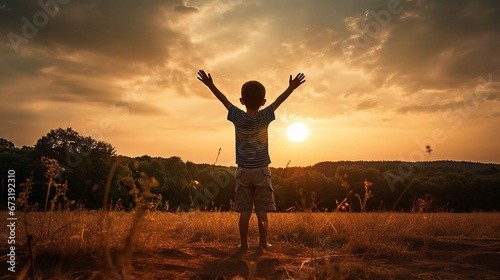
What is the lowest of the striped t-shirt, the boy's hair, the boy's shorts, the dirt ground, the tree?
the dirt ground

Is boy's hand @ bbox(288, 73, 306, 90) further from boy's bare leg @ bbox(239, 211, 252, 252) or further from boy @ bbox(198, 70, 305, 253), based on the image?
boy's bare leg @ bbox(239, 211, 252, 252)

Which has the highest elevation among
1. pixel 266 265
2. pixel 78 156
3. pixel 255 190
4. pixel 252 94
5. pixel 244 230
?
pixel 78 156

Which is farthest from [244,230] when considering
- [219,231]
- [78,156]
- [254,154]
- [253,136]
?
[78,156]

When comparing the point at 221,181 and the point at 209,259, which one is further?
the point at 221,181

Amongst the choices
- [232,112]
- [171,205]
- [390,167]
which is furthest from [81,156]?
[390,167]

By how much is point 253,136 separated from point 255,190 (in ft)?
2.55

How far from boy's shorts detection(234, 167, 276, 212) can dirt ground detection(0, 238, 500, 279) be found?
0.59 m

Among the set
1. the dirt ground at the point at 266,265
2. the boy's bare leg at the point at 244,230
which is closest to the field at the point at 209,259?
the dirt ground at the point at 266,265

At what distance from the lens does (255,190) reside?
530 centimetres

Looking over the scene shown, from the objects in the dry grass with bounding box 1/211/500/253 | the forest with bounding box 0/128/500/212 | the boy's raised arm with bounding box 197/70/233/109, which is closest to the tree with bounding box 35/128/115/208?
the forest with bounding box 0/128/500/212

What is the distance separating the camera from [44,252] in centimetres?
379

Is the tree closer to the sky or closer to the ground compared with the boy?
closer to the sky

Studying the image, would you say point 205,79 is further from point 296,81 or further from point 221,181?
point 221,181

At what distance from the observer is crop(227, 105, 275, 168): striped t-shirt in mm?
5203
